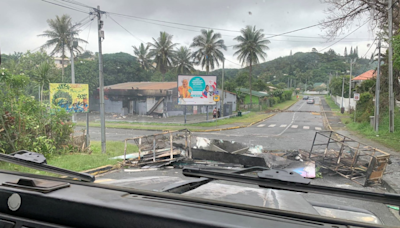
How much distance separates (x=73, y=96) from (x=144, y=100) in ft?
51.5

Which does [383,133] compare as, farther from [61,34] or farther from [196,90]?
[61,34]

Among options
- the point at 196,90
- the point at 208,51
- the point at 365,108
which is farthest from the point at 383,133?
the point at 196,90

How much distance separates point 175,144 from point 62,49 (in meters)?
4.12

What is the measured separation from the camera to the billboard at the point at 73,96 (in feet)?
28.9

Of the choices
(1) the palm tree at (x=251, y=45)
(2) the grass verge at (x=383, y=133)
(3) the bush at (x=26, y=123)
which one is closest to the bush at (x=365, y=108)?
(2) the grass verge at (x=383, y=133)

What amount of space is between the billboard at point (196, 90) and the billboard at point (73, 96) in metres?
14.3

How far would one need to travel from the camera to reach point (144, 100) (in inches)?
973

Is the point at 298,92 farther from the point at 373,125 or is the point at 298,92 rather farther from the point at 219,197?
the point at 219,197

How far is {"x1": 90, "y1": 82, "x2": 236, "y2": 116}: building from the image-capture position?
17094 millimetres

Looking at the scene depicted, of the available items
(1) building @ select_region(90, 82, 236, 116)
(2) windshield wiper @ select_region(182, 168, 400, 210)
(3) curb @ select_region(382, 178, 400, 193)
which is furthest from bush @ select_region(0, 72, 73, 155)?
(3) curb @ select_region(382, 178, 400, 193)

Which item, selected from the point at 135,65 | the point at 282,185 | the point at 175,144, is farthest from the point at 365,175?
the point at 135,65

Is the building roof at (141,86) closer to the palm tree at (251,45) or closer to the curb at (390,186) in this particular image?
the palm tree at (251,45)

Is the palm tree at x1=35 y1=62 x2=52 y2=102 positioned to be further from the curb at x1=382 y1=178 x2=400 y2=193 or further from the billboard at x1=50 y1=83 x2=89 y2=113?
the curb at x1=382 y1=178 x2=400 y2=193

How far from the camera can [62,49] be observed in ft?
16.3
